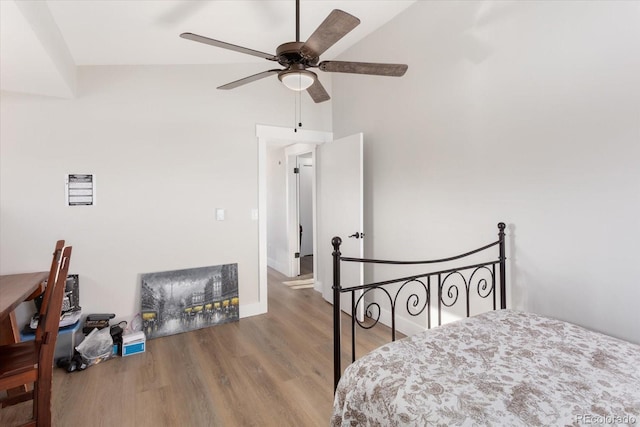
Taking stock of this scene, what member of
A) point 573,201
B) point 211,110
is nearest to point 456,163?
point 573,201

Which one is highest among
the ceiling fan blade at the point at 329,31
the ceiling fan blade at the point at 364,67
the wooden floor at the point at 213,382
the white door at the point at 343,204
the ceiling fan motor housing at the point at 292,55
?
the ceiling fan blade at the point at 329,31

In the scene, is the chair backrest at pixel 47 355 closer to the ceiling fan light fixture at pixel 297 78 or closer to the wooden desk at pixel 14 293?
the wooden desk at pixel 14 293

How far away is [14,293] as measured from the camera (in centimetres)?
211

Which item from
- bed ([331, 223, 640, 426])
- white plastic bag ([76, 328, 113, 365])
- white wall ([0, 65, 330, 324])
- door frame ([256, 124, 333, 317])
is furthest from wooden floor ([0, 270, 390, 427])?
bed ([331, 223, 640, 426])

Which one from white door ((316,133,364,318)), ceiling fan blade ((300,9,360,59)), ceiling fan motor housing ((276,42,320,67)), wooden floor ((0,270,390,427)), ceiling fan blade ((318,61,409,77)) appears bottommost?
wooden floor ((0,270,390,427))

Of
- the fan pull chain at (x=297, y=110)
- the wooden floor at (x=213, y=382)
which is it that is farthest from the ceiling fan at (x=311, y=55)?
the wooden floor at (x=213, y=382)

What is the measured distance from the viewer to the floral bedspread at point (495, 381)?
40.8 inches

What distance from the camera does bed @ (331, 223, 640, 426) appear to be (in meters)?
1.04

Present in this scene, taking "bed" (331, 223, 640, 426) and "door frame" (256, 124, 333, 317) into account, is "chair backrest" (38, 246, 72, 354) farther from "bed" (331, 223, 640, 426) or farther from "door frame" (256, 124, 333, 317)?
"door frame" (256, 124, 333, 317)

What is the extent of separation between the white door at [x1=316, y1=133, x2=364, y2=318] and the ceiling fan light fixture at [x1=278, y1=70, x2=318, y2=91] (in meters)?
1.51

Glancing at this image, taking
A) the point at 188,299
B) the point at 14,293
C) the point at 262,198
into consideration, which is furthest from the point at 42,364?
the point at 262,198

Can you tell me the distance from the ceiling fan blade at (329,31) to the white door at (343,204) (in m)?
1.69

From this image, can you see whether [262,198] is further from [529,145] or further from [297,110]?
[529,145]

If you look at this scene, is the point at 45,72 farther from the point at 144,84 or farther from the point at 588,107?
the point at 588,107
